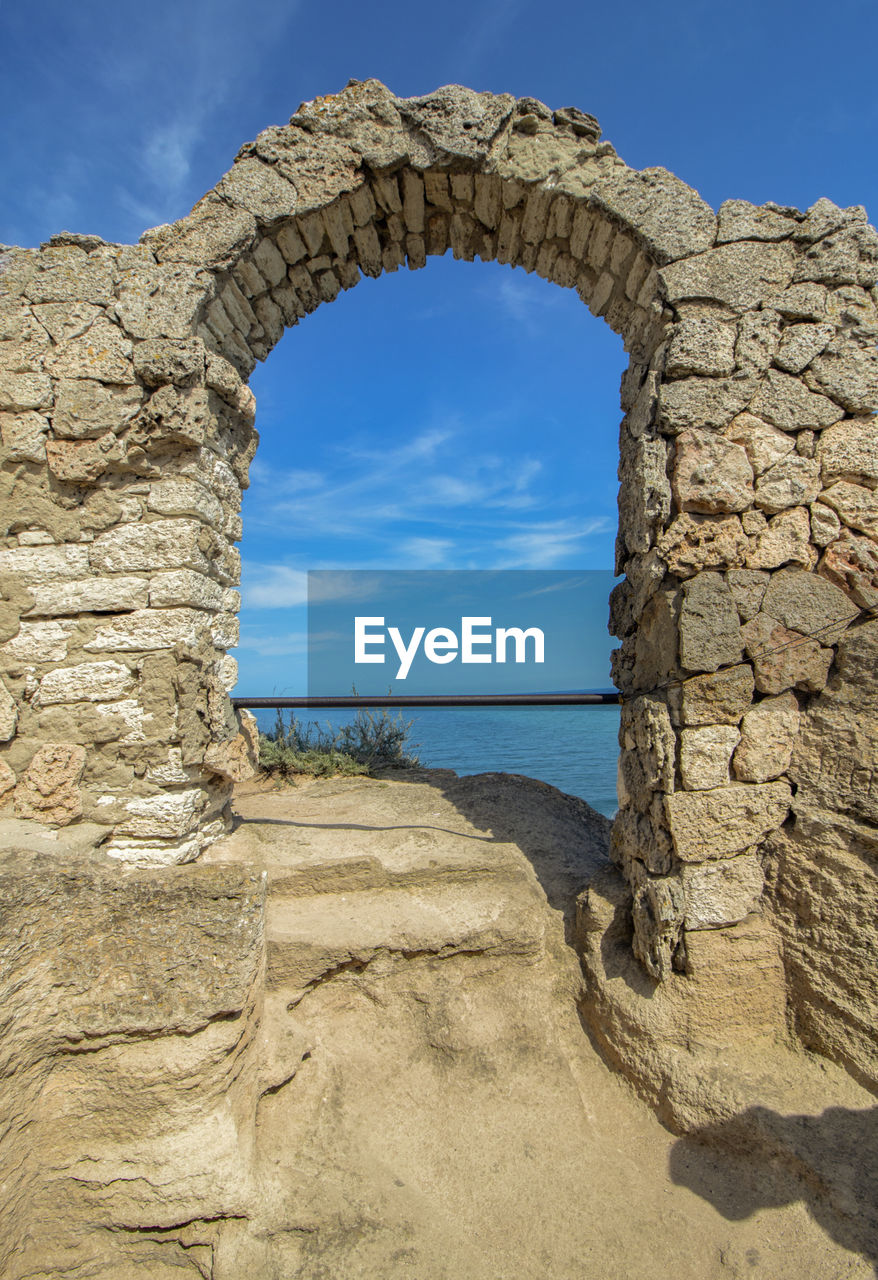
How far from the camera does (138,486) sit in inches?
117

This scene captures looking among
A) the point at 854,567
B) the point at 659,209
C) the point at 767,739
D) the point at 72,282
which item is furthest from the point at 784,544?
the point at 72,282

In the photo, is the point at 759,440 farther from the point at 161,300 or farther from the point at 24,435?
the point at 24,435

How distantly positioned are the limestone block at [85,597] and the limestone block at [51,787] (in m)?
0.61

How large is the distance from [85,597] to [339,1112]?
2462mm

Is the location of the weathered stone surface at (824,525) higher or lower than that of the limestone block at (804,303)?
lower

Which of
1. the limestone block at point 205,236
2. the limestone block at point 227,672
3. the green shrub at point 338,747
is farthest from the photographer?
the green shrub at point 338,747

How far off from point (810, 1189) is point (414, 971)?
163 cm

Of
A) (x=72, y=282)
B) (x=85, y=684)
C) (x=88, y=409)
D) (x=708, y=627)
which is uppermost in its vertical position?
(x=72, y=282)

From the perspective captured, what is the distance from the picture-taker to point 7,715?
2.81m

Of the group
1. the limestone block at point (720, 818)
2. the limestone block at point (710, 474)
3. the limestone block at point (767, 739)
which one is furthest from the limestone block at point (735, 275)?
the limestone block at point (720, 818)

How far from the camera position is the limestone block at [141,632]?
287 cm

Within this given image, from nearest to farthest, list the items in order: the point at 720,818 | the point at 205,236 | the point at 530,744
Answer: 1. the point at 720,818
2. the point at 205,236
3. the point at 530,744

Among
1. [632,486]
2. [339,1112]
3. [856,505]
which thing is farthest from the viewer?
[632,486]

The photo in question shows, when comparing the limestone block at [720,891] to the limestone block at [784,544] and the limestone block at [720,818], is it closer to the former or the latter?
the limestone block at [720,818]
